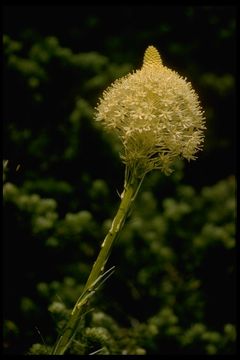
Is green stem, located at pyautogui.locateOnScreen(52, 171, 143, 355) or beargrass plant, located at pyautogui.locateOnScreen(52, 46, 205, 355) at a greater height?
beargrass plant, located at pyautogui.locateOnScreen(52, 46, 205, 355)

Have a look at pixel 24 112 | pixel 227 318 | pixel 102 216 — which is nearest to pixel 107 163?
pixel 102 216

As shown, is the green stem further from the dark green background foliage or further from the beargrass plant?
the dark green background foliage

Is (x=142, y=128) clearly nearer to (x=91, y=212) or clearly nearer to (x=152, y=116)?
(x=152, y=116)

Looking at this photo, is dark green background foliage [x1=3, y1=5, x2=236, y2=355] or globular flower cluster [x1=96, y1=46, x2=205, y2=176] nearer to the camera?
globular flower cluster [x1=96, y1=46, x2=205, y2=176]

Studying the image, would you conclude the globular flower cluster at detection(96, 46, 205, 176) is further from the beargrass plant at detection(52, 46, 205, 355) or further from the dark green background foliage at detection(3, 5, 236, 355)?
the dark green background foliage at detection(3, 5, 236, 355)

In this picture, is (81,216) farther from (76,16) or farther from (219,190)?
(76,16)

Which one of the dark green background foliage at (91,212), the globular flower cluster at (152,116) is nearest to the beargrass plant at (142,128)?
the globular flower cluster at (152,116)

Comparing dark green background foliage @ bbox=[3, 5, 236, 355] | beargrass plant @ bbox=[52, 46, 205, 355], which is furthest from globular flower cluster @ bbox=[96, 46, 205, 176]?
dark green background foliage @ bbox=[3, 5, 236, 355]

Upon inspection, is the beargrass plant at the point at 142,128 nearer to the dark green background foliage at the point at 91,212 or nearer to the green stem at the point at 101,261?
the green stem at the point at 101,261
